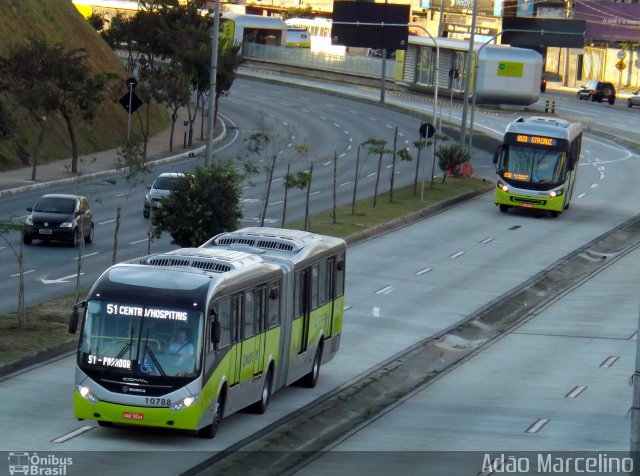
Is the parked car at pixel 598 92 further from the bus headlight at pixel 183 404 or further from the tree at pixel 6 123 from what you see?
the bus headlight at pixel 183 404

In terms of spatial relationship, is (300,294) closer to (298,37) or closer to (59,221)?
(59,221)

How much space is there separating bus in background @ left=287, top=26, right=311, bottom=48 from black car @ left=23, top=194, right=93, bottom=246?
98.2 meters

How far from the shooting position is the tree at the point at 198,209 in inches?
1330

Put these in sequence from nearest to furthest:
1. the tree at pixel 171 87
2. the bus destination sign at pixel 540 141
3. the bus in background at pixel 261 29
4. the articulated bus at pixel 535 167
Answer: the articulated bus at pixel 535 167, the bus destination sign at pixel 540 141, the tree at pixel 171 87, the bus in background at pixel 261 29

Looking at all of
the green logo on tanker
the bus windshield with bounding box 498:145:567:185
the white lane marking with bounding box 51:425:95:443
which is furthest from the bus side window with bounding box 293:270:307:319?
the green logo on tanker

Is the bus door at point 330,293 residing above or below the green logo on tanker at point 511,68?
below

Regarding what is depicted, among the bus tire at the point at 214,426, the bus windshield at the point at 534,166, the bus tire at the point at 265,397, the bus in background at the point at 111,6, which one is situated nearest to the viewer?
the bus tire at the point at 214,426

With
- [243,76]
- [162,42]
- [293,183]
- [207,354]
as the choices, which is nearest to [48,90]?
[293,183]

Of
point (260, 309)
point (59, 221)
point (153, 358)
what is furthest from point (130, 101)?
point (153, 358)

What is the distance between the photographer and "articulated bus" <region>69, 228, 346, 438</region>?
63.8ft

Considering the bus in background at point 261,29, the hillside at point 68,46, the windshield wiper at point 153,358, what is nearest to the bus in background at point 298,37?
the bus in background at point 261,29

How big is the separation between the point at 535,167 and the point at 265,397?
32053 millimetres

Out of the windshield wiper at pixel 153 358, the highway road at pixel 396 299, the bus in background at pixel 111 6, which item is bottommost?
the highway road at pixel 396 299

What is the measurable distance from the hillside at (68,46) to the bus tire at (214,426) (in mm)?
38933
